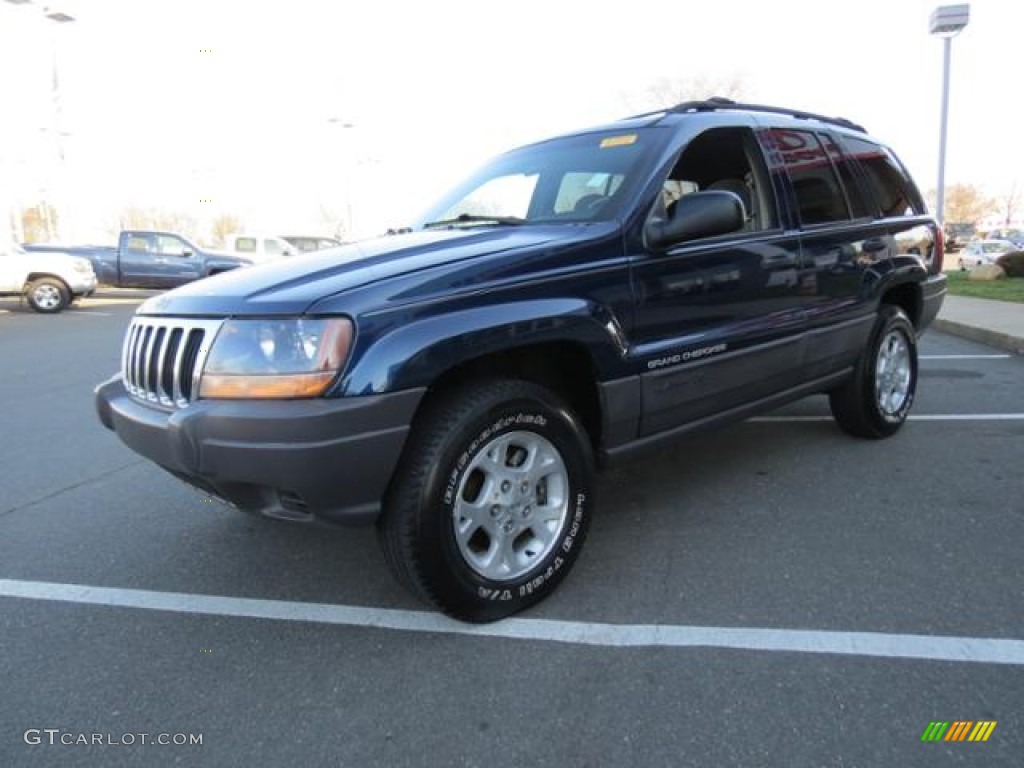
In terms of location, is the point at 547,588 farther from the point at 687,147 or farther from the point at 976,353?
the point at 976,353

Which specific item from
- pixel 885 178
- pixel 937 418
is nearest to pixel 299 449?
pixel 885 178

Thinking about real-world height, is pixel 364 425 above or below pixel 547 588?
above

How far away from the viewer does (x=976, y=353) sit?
828 centimetres

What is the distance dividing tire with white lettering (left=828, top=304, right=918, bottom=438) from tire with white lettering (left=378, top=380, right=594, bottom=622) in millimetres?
2414

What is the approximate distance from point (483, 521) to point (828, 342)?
2.40m

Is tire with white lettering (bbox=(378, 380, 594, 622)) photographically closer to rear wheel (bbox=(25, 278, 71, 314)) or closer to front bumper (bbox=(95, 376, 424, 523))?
front bumper (bbox=(95, 376, 424, 523))

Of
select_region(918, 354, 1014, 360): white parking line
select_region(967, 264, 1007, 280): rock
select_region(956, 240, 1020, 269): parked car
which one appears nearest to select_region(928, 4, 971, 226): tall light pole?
select_region(967, 264, 1007, 280): rock

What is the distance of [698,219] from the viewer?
9.75 feet

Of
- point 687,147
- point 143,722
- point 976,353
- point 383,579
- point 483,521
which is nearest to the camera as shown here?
point 143,722

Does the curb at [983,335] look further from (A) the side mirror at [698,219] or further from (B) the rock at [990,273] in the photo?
(B) the rock at [990,273]

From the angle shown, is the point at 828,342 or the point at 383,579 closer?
the point at 383,579

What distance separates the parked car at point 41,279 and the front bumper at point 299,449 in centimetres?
1577

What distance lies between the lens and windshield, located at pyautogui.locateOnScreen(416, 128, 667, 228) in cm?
323

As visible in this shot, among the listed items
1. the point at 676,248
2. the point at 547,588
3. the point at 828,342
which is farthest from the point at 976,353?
the point at 547,588
